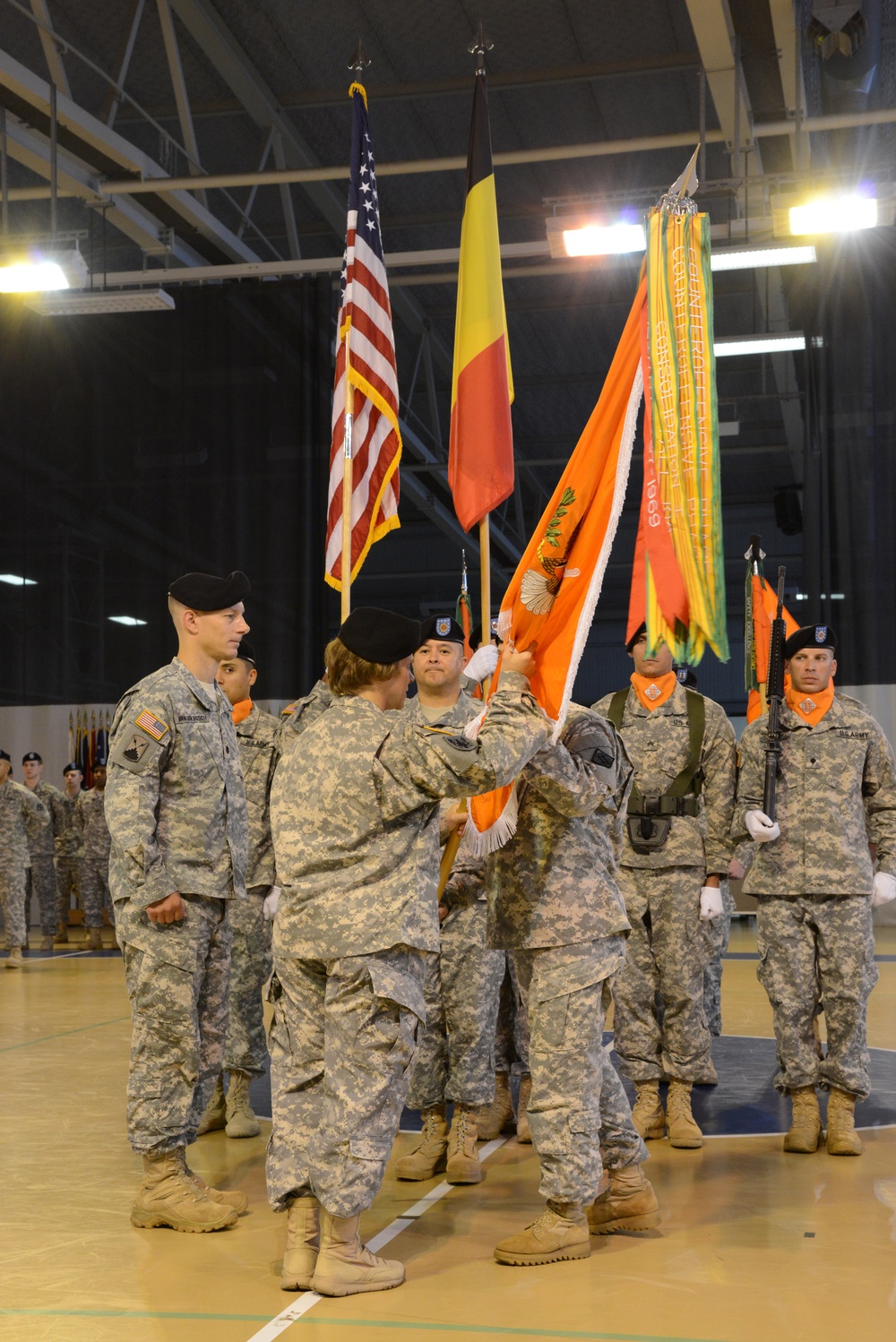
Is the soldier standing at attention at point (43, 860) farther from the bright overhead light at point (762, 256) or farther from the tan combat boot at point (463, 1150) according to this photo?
the tan combat boot at point (463, 1150)

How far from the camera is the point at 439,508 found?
16.6m

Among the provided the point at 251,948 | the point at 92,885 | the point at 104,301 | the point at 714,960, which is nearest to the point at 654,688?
the point at 714,960

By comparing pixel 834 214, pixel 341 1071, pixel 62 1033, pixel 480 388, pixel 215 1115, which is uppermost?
pixel 834 214

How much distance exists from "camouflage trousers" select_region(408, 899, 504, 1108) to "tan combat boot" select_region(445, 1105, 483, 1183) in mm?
53

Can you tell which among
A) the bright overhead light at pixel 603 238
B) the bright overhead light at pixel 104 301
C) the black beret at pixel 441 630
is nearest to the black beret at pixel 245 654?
the black beret at pixel 441 630

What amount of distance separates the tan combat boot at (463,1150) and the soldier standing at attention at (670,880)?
2.42 feet

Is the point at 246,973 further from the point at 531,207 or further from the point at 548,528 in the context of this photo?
the point at 531,207

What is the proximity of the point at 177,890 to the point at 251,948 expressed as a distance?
129 cm

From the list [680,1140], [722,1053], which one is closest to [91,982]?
[722,1053]

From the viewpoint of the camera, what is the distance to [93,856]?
12453 mm

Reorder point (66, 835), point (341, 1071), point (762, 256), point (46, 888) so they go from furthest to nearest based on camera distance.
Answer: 1. point (66, 835)
2. point (46, 888)
3. point (762, 256)
4. point (341, 1071)

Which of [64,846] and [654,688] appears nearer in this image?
[654,688]

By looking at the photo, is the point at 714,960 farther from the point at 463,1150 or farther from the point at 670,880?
the point at 463,1150

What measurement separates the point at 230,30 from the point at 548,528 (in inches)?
298
